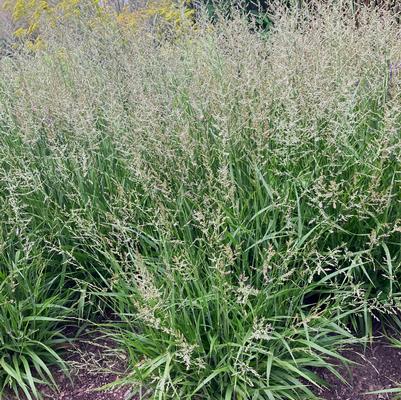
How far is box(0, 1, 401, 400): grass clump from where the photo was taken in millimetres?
1970

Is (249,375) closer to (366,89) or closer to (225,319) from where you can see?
(225,319)

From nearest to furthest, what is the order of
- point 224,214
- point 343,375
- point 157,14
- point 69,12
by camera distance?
point 343,375, point 224,214, point 157,14, point 69,12

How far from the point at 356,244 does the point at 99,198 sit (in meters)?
1.39

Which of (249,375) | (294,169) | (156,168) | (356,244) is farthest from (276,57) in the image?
(249,375)

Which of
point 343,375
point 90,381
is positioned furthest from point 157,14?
point 343,375

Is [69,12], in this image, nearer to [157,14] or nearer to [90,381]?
[157,14]

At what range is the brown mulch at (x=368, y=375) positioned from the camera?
6.83 ft

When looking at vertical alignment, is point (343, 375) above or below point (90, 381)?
below

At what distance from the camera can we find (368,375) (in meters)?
2.16

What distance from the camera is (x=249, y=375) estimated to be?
1993 millimetres

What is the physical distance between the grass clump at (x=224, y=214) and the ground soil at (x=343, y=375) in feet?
0.30

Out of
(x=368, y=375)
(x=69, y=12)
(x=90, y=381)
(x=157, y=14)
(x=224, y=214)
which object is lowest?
(x=368, y=375)

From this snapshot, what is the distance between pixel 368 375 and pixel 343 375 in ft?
0.36

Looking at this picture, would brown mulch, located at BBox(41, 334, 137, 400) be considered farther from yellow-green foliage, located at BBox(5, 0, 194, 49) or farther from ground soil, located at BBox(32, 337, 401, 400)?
yellow-green foliage, located at BBox(5, 0, 194, 49)
